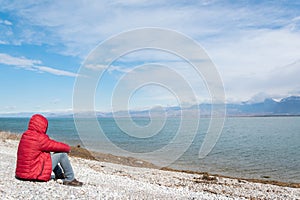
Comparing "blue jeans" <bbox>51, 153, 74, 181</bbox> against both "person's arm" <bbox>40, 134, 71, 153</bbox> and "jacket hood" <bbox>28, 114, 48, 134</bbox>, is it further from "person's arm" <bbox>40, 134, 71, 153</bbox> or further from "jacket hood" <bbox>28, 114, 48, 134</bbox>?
"jacket hood" <bbox>28, 114, 48, 134</bbox>

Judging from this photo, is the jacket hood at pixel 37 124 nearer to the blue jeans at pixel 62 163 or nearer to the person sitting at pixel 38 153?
the person sitting at pixel 38 153

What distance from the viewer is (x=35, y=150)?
889cm

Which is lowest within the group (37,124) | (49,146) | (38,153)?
(38,153)

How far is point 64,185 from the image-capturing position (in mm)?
9734

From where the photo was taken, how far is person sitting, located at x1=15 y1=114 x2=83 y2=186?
349 inches

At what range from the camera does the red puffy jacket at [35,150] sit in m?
8.87

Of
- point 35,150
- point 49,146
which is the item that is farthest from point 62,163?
point 35,150

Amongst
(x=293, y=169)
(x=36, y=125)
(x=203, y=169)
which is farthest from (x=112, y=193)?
(x=293, y=169)

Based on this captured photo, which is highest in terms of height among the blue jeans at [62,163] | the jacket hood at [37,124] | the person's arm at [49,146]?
the jacket hood at [37,124]

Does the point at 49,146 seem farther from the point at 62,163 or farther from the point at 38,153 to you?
the point at 62,163

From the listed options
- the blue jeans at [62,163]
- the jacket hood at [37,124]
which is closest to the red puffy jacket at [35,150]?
the jacket hood at [37,124]

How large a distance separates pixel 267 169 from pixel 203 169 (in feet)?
20.5

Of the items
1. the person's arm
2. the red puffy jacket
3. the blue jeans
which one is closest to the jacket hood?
the red puffy jacket

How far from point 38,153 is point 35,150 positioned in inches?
5.6
